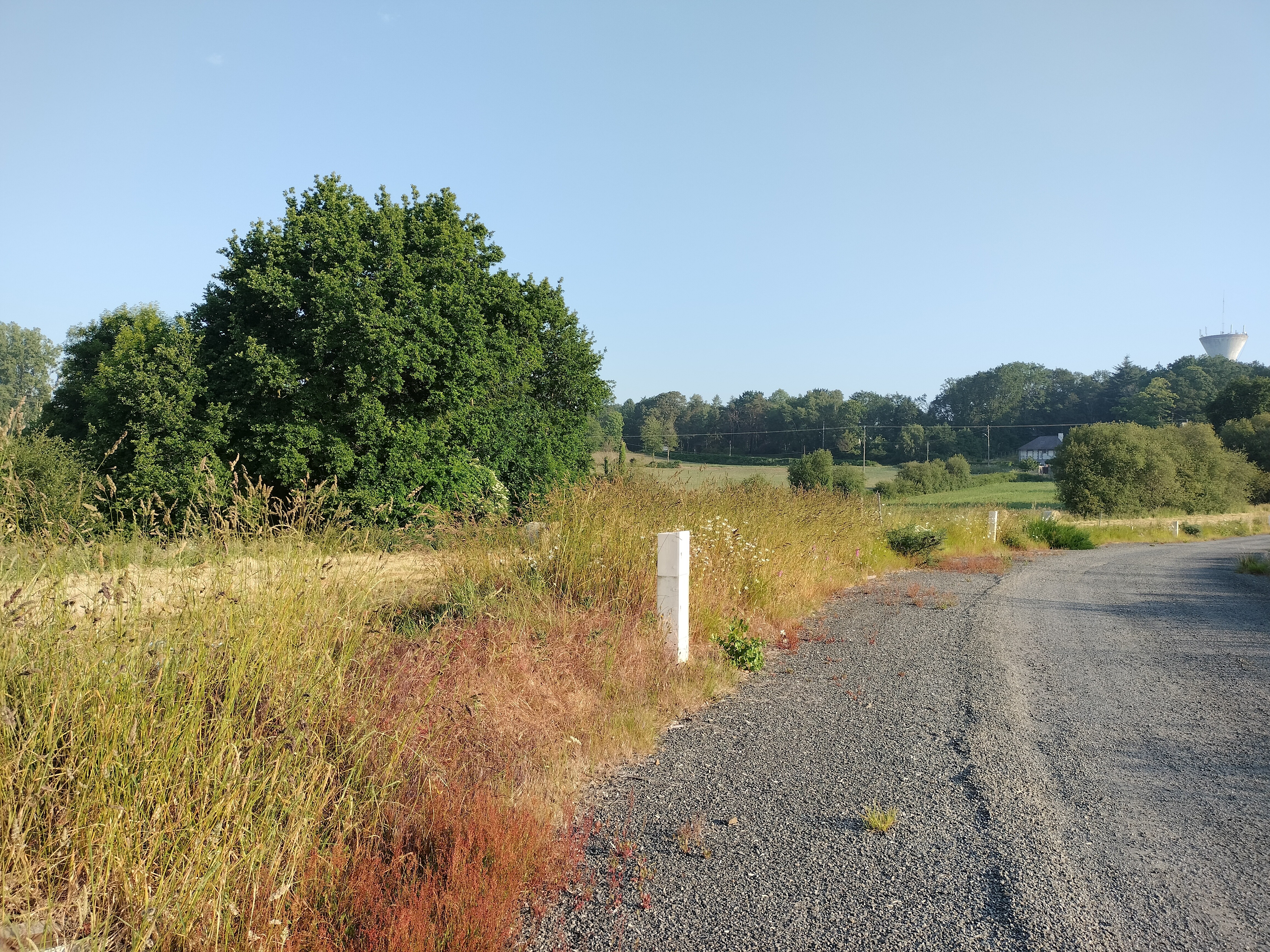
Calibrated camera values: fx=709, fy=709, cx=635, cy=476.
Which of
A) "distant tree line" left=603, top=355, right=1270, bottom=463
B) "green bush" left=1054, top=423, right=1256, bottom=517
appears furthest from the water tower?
"green bush" left=1054, top=423, right=1256, bottom=517

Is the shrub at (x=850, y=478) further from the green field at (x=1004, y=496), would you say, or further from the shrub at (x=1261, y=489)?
the shrub at (x=1261, y=489)

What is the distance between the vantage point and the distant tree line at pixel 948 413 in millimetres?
71875

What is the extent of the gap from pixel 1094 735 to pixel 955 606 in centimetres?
527

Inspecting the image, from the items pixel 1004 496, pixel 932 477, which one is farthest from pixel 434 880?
pixel 932 477

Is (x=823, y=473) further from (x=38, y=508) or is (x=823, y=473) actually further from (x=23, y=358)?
(x=23, y=358)

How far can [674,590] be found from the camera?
19.4 feet

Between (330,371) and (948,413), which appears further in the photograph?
(948,413)

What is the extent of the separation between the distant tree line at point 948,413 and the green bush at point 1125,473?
95.3 ft

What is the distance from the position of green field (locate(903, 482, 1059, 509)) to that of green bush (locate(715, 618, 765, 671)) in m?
29.1

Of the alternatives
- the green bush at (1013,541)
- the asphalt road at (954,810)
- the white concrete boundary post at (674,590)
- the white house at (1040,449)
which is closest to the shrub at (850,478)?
the green bush at (1013,541)

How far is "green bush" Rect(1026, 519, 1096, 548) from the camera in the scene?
2150 cm

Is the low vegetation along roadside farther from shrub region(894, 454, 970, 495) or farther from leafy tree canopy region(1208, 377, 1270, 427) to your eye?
leafy tree canopy region(1208, 377, 1270, 427)

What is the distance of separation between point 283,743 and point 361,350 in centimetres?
1774

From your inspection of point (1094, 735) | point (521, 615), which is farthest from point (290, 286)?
point (1094, 735)
